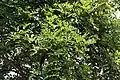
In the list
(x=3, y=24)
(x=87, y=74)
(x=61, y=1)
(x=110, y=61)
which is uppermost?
(x=61, y=1)

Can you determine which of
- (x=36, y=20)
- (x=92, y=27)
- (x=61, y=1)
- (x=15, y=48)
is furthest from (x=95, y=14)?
(x=15, y=48)

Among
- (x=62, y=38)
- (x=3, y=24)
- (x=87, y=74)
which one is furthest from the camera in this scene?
(x=3, y=24)

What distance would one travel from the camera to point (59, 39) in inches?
181

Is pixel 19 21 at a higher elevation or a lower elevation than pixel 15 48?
higher

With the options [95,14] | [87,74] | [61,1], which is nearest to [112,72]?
[87,74]

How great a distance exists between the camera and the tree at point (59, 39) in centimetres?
468

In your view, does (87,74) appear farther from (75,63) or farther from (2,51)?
(2,51)

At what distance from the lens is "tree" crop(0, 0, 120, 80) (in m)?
4.68

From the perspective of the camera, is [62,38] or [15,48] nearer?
[62,38]

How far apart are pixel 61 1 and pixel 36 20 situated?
667 mm

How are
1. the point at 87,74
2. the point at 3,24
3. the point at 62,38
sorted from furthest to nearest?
the point at 3,24 < the point at 87,74 < the point at 62,38

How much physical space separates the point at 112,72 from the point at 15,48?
6.69 feet

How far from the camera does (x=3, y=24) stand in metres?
5.35

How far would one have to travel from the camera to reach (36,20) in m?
5.41
